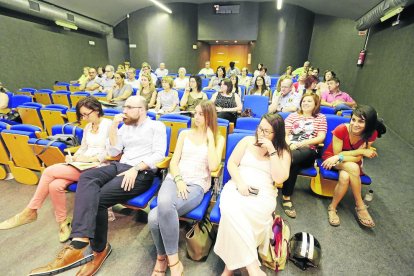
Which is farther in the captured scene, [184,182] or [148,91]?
[148,91]

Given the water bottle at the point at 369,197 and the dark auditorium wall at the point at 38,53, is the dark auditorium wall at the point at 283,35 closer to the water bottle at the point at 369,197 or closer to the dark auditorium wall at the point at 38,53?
the dark auditorium wall at the point at 38,53

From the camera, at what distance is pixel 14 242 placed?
1.92 metres

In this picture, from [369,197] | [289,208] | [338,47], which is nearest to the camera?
[289,208]

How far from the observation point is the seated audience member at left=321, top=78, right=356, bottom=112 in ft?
12.6

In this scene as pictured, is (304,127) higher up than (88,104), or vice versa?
(88,104)

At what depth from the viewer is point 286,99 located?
12.1 ft

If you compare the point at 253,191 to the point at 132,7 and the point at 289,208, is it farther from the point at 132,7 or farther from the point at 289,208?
the point at 132,7

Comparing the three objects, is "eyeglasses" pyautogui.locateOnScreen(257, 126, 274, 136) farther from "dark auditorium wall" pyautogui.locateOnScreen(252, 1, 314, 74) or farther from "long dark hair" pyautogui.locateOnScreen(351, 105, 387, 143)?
"dark auditorium wall" pyautogui.locateOnScreen(252, 1, 314, 74)

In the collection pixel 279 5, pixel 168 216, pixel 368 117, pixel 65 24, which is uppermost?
pixel 279 5

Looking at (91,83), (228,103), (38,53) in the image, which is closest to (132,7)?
(38,53)

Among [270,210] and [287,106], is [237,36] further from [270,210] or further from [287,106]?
[270,210]

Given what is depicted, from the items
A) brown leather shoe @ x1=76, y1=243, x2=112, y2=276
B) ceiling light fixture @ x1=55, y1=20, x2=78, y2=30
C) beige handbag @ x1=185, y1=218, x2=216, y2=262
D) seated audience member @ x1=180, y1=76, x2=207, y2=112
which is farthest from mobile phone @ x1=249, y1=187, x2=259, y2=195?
ceiling light fixture @ x1=55, y1=20, x2=78, y2=30

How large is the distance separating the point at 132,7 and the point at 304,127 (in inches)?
438

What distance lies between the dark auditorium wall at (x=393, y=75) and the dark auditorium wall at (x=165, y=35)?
7671 millimetres
